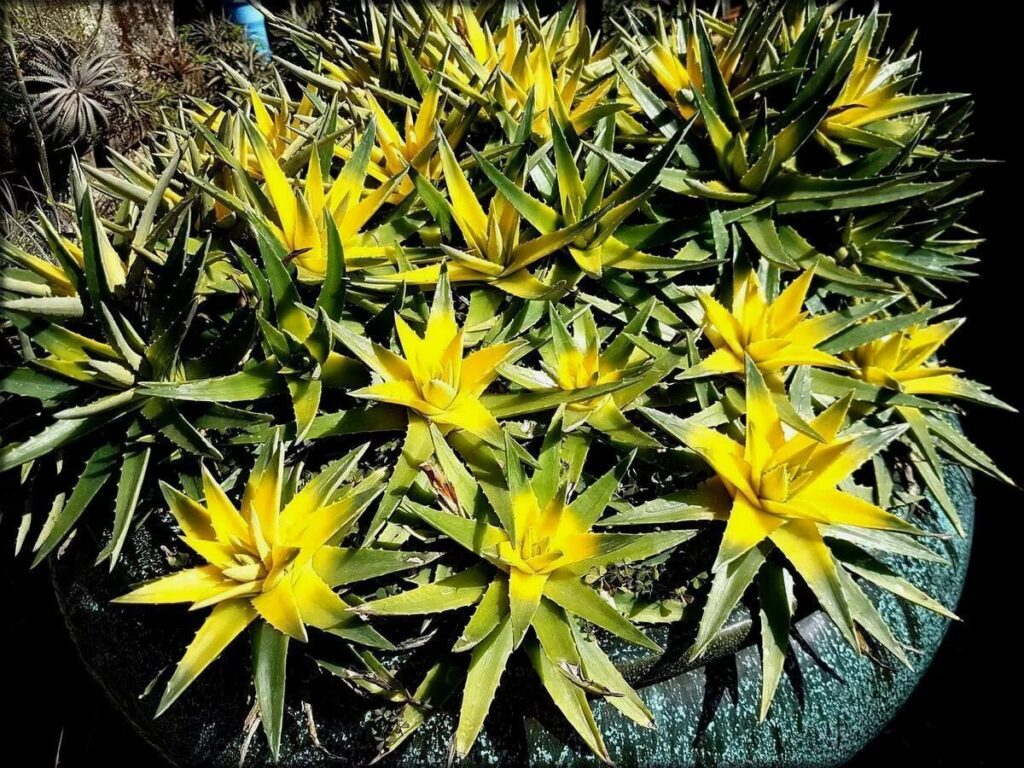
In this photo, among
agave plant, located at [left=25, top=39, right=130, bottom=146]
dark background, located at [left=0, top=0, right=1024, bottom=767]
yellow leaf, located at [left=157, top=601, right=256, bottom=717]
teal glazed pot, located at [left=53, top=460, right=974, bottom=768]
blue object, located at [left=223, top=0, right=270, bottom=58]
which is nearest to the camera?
yellow leaf, located at [left=157, top=601, right=256, bottom=717]

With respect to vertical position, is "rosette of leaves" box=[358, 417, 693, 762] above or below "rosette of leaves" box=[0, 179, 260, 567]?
below

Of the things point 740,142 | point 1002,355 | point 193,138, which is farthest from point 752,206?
point 1002,355

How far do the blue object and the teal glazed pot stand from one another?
2628 mm

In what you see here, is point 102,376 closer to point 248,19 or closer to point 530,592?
point 530,592

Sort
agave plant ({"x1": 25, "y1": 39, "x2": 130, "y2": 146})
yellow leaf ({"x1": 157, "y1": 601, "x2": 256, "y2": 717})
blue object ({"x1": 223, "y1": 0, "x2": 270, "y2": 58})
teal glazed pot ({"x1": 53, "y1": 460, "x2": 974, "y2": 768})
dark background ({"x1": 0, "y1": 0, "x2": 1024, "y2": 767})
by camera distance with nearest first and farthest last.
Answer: yellow leaf ({"x1": 157, "y1": 601, "x2": 256, "y2": 717}) → teal glazed pot ({"x1": 53, "y1": 460, "x2": 974, "y2": 768}) → dark background ({"x1": 0, "y1": 0, "x2": 1024, "y2": 767}) → agave plant ({"x1": 25, "y1": 39, "x2": 130, "y2": 146}) → blue object ({"x1": 223, "y1": 0, "x2": 270, "y2": 58})

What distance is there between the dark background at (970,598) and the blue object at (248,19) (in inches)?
84.9

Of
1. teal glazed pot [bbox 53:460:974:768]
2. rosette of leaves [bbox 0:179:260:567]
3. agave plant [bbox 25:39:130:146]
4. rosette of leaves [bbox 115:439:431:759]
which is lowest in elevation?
teal glazed pot [bbox 53:460:974:768]

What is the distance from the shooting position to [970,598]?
75.9 inches

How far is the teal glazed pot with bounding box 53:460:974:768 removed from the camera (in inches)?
34.9

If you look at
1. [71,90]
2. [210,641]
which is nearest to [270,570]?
[210,641]

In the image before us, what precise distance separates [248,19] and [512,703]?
300cm

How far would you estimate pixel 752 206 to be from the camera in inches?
41.4

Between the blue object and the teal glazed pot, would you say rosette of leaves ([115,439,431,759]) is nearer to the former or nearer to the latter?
the teal glazed pot

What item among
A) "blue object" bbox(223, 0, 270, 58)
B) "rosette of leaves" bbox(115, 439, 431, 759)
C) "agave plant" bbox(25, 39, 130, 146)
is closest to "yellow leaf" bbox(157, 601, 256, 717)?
"rosette of leaves" bbox(115, 439, 431, 759)
